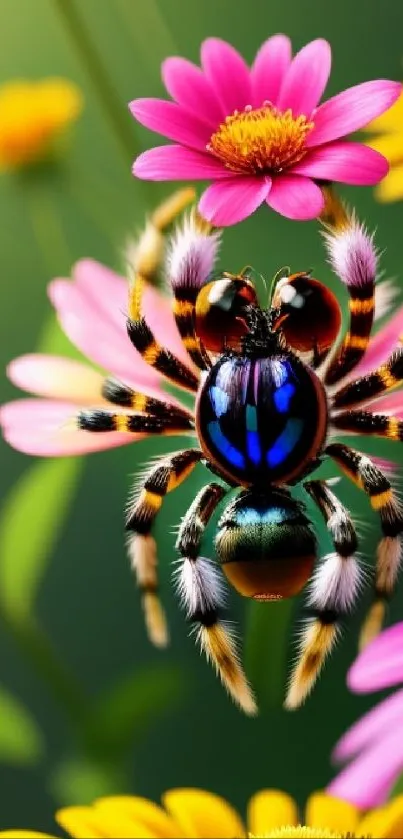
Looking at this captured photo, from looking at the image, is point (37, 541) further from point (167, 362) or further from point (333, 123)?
point (333, 123)

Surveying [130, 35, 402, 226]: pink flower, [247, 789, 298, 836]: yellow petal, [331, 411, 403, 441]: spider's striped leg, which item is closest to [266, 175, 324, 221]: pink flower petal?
[130, 35, 402, 226]: pink flower

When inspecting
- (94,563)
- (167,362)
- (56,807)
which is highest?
(167,362)

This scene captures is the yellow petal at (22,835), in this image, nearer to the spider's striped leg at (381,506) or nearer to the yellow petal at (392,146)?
the spider's striped leg at (381,506)

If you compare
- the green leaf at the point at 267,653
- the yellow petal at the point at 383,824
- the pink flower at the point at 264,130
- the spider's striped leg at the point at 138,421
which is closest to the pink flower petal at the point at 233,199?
the pink flower at the point at 264,130

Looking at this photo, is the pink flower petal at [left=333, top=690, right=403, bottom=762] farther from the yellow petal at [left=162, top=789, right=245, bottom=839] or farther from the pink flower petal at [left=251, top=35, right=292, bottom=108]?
the pink flower petal at [left=251, top=35, right=292, bottom=108]

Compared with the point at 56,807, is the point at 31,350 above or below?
above

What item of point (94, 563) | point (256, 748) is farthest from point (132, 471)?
point (256, 748)

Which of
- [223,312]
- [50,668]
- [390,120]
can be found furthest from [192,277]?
[50,668]
